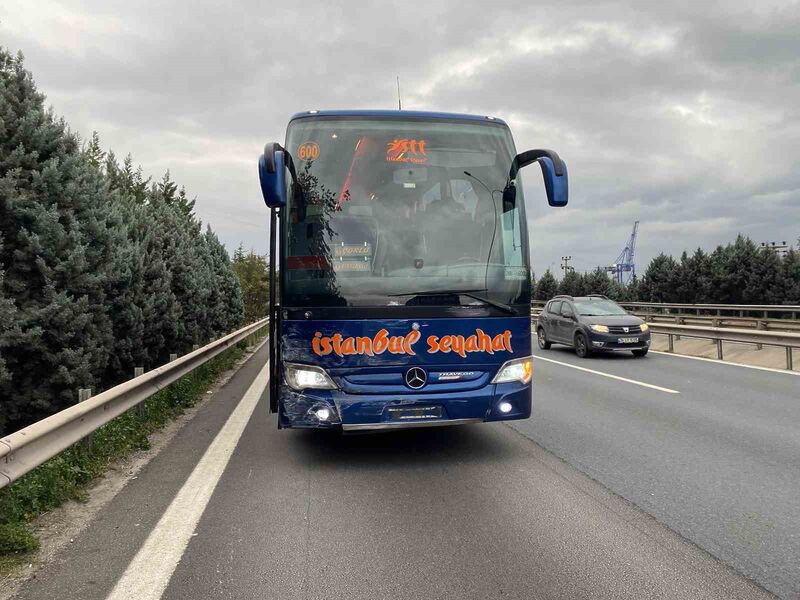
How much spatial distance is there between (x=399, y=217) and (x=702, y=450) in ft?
11.9

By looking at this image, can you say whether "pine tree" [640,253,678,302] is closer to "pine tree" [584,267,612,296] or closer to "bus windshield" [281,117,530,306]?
"pine tree" [584,267,612,296]

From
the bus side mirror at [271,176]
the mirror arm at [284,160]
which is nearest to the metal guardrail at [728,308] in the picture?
the mirror arm at [284,160]

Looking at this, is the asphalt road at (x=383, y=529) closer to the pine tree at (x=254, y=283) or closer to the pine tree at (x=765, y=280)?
the pine tree at (x=254, y=283)

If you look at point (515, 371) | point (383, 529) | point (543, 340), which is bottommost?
point (543, 340)

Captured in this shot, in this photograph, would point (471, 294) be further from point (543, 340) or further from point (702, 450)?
point (543, 340)

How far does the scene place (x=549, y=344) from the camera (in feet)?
64.5

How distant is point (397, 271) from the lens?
5.60 m

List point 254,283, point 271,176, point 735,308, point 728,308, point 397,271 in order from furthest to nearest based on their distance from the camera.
Answer: point 254,283, point 728,308, point 735,308, point 397,271, point 271,176

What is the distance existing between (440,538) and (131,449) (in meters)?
3.63

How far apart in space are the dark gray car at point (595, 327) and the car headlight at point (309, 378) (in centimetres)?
1190

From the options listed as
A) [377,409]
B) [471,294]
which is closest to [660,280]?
[471,294]

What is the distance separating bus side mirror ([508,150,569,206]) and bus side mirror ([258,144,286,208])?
2155mm

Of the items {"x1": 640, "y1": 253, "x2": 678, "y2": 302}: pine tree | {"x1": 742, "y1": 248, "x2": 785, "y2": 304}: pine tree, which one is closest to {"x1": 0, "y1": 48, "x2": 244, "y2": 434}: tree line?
{"x1": 742, "y1": 248, "x2": 785, "y2": 304}: pine tree

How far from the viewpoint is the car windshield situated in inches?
675
